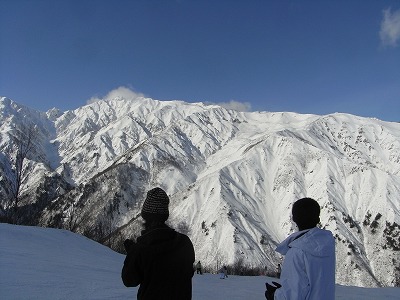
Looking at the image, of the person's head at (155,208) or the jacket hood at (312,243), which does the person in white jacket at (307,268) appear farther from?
the person's head at (155,208)

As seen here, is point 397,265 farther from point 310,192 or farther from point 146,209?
point 146,209

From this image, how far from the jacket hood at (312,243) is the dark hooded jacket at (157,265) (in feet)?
3.70

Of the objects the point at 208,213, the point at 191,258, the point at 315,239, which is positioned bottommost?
the point at 191,258

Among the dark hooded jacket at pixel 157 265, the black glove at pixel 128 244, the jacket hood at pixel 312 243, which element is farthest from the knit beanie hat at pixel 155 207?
the jacket hood at pixel 312 243

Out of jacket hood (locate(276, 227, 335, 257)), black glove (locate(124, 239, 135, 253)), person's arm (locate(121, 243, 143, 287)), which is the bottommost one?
person's arm (locate(121, 243, 143, 287))

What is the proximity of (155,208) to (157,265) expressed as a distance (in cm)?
58

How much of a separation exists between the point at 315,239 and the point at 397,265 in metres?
174

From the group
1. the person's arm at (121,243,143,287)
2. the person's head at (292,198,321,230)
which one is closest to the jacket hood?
the person's head at (292,198,321,230)

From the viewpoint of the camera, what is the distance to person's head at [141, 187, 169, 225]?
421cm

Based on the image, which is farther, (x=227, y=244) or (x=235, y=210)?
(x=235, y=210)

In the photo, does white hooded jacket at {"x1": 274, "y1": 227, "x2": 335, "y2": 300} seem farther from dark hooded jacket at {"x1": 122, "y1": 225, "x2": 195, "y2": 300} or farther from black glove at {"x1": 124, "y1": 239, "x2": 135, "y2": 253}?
black glove at {"x1": 124, "y1": 239, "x2": 135, "y2": 253}

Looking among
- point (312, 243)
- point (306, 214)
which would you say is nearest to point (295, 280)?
point (312, 243)

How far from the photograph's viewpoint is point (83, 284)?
10.4 metres

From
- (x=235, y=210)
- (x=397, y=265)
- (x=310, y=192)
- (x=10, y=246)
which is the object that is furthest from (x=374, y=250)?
(x=10, y=246)
